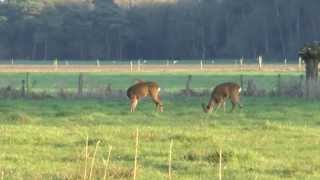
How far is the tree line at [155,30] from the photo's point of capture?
391ft

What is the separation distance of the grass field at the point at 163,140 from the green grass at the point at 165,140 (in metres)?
0.02

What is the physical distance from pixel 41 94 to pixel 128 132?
609 inches

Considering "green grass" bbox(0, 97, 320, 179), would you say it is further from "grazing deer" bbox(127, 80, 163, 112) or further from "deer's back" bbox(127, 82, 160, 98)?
"deer's back" bbox(127, 82, 160, 98)

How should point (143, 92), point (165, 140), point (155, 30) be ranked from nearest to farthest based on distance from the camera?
point (165, 140), point (143, 92), point (155, 30)

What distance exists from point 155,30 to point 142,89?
94686 mm

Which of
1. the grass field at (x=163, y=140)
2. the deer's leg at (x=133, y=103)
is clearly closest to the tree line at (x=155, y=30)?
the deer's leg at (x=133, y=103)

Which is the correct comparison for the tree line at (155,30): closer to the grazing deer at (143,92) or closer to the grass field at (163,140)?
the grazing deer at (143,92)

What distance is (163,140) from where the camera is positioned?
1777 cm

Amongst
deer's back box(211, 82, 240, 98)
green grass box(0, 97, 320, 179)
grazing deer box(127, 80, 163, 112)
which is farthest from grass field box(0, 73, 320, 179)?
deer's back box(211, 82, 240, 98)

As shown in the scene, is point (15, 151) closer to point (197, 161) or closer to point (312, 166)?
point (197, 161)

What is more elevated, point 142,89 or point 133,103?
point 142,89

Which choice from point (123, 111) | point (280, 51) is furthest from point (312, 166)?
point (280, 51)

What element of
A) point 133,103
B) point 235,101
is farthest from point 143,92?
point 235,101

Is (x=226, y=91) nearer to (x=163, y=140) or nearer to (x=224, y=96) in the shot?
(x=224, y=96)
